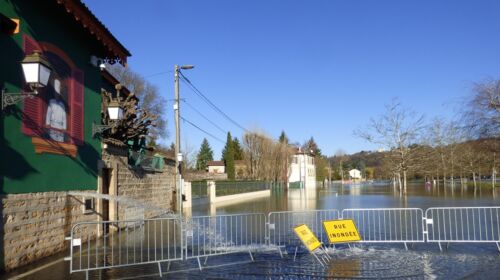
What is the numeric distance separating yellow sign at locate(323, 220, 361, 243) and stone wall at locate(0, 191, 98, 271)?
6057 millimetres

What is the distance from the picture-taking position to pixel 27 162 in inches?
364

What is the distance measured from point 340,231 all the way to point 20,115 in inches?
277

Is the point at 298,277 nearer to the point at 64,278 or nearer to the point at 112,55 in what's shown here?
the point at 64,278

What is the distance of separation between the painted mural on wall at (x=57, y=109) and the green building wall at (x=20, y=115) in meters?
0.17

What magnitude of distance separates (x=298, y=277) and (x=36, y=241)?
5.49 metres

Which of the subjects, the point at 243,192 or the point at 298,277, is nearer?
the point at 298,277

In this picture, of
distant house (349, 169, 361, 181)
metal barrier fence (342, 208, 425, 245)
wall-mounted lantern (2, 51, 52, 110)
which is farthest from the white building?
wall-mounted lantern (2, 51, 52, 110)

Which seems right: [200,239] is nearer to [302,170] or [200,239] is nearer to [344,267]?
[344,267]

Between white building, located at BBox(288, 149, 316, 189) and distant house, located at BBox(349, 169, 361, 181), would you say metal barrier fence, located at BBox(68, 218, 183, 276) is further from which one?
distant house, located at BBox(349, 169, 361, 181)

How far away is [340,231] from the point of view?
10.1m

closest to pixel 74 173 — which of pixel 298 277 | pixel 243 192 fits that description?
pixel 298 277

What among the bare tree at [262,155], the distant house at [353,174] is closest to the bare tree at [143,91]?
the bare tree at [262,155]

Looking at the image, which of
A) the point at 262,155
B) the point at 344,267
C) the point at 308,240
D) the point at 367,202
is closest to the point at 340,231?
the point at 308,240

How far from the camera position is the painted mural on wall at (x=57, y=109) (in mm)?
9492
